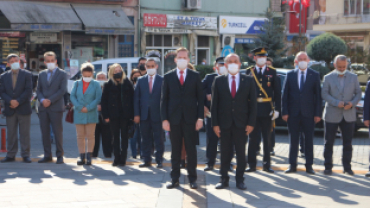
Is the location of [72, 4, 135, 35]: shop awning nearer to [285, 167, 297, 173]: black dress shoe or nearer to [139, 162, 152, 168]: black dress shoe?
[139, 162, 152, 168]: black dress shoe

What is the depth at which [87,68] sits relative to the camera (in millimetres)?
9172

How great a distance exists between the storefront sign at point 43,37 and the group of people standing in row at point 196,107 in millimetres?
14029

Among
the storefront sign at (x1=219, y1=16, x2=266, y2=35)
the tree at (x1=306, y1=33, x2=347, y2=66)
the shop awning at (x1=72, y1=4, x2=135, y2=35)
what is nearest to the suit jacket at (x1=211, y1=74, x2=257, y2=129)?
the tree at (x1=306, y1=33, x2=347, y2=66)

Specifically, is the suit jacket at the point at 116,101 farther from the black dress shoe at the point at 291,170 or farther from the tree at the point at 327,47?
the tree at the point at 327,47

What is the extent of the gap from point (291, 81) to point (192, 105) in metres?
2.09

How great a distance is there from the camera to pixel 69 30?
2370cm

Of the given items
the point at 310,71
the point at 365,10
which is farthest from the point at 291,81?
the point at 365,10

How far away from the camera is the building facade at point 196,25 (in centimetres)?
2703

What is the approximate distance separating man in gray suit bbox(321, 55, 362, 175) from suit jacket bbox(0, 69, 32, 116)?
5.27 m

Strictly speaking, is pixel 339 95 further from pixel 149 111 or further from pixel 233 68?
pixel 149 111

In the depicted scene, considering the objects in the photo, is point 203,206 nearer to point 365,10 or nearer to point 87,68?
point 87,68

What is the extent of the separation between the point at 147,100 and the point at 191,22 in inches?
794

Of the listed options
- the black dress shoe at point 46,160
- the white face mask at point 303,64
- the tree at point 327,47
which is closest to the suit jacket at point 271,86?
the white face mask at point 303,64

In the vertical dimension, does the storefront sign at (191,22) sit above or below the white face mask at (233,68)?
above
